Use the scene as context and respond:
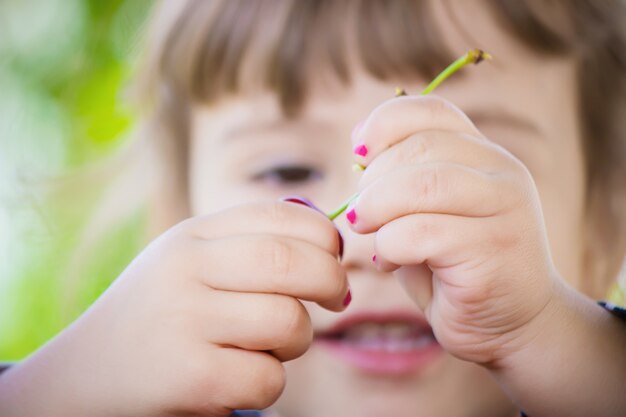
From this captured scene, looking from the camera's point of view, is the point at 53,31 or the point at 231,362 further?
the point at 53,31

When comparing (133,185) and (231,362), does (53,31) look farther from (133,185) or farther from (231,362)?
(231,362)

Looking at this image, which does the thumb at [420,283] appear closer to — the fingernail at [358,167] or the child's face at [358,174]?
the fingernail at [358,167]

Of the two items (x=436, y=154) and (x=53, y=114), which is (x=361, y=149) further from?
(x=53, y=114)

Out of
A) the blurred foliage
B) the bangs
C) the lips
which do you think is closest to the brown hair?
the bangs

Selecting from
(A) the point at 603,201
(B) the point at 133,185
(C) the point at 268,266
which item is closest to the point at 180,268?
(C) the point at 268,266

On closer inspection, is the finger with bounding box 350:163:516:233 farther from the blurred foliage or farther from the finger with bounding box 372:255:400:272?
the blurred foliage

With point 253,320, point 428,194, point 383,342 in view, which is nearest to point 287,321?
point 253,320

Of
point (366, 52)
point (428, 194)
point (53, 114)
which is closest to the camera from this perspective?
point (428, 194)
